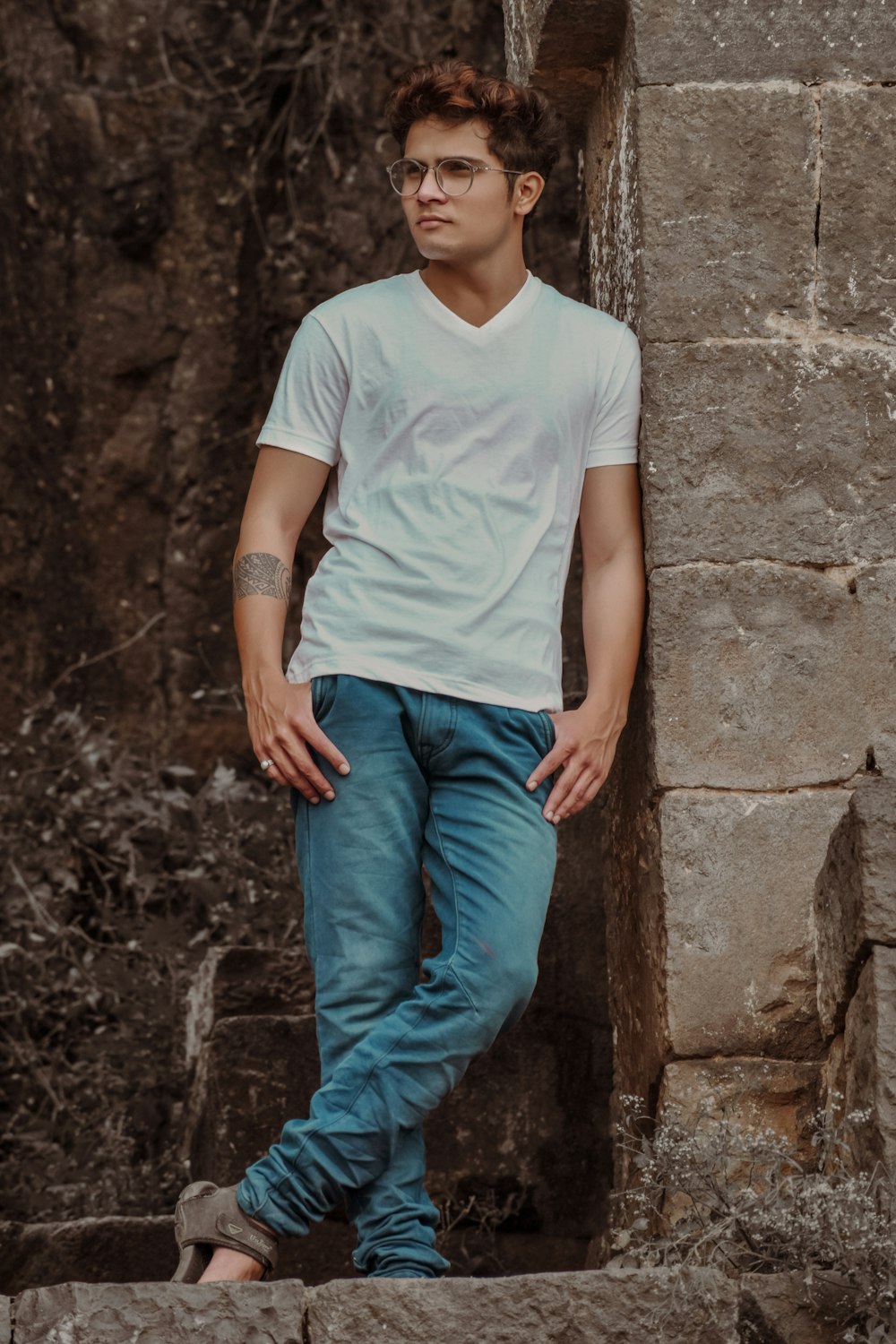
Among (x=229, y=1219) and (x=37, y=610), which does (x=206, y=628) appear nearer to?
(x=37, y=610)

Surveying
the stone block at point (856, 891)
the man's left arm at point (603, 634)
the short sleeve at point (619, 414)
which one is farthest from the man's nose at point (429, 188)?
the stone block at point (856, 891)

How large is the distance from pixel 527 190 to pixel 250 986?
1.99 meters

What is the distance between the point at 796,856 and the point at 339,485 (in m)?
0.99

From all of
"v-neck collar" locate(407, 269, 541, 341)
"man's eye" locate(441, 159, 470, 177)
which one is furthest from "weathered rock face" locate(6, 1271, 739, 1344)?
"man's eye" locate(441, 159, 470, 177)

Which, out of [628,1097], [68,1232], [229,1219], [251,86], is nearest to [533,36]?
[628,1097]

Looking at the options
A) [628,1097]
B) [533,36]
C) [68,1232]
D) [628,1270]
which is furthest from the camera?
[68,1232]

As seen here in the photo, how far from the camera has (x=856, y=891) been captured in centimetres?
283

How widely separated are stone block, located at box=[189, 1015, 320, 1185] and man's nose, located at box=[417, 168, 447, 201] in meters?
1.71

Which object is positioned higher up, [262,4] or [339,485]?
[262,4]

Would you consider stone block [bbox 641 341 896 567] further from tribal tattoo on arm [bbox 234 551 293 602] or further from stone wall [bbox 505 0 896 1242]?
tribal tattoo on arm [bbox 234 551 293 602]

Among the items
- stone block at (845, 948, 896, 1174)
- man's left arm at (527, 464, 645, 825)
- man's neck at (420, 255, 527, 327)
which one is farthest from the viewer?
man's neck at (420, 255, 527, 327)

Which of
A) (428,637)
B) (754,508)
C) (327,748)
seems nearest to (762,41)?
(754,508)

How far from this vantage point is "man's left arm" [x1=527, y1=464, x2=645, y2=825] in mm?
3068

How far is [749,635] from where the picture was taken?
3236 mm
